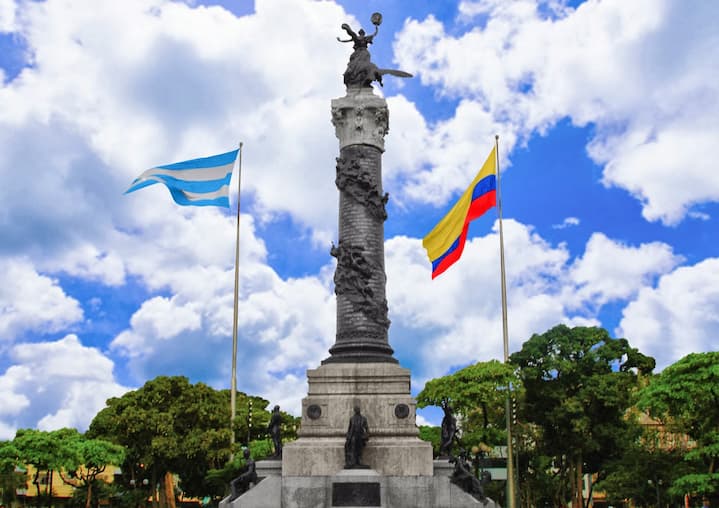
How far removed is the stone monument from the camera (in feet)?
90.2

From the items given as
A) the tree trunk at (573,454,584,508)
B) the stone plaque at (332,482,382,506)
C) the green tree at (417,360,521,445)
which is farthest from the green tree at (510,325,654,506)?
the stone plaque at (332,482,382,506)

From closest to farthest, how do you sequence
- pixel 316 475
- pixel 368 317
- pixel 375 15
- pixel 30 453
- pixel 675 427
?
pixel 316 475 < pixel 368 317 < pixel 375 15 < pixel 675 427 < pixel 30 453

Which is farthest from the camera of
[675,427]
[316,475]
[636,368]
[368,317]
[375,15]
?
[636,368]

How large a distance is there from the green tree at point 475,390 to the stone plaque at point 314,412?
13.8 metres

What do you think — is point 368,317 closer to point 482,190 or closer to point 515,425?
point 482,190

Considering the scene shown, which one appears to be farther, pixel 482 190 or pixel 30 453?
pixel 30 453

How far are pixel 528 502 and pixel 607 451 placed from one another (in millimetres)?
7190

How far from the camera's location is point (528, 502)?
5144 cm

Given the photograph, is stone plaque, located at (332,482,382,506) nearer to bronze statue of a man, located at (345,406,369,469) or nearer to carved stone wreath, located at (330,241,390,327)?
bronze statue of a man, located at (345,406,369,469)

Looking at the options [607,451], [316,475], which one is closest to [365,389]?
[316,475]

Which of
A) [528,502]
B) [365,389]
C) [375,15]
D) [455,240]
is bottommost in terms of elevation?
[528,502]

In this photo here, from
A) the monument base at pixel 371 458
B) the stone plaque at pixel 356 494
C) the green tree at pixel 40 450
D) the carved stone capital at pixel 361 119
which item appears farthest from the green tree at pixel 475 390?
the green tree at pixel 40 450

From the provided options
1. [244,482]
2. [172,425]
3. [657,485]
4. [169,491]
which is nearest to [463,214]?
[657,485]

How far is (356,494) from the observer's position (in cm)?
2648
